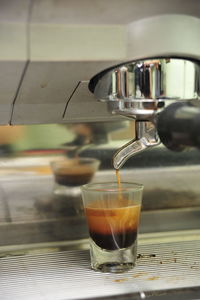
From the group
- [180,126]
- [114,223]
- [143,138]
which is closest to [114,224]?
[114,223]

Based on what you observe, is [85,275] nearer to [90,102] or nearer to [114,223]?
[114,223]

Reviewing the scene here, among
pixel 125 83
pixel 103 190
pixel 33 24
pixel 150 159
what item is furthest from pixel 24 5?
pixel 150 159

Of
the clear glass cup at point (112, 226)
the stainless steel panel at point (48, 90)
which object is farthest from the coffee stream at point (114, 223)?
the stainless steel panel at point (48, 90)

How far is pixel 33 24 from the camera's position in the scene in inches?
17.3

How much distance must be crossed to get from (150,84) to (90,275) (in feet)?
0.78

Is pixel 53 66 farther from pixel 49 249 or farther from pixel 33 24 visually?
pixel 49 249

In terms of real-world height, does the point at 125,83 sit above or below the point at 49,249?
above

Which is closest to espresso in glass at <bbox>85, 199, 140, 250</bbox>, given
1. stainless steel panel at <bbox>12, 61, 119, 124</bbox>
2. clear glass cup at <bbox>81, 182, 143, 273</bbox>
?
clear glass cup at <bbox>81, 182, 143, 273</bbox>

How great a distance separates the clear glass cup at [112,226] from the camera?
23.6 inches

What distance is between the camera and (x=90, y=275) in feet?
1.87

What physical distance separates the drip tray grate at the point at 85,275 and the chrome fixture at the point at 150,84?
0.19 m

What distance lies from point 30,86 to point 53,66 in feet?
0.20

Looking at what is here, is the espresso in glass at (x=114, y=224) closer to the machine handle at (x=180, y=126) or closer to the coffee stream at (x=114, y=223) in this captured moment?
the coffee stream at (x=114, y=223)

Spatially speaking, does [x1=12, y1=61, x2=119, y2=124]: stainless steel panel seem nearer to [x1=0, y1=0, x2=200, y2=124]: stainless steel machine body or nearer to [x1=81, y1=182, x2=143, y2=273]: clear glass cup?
[x1=0, y1=0, x2=200, y2=124]: stainless steel machine body
